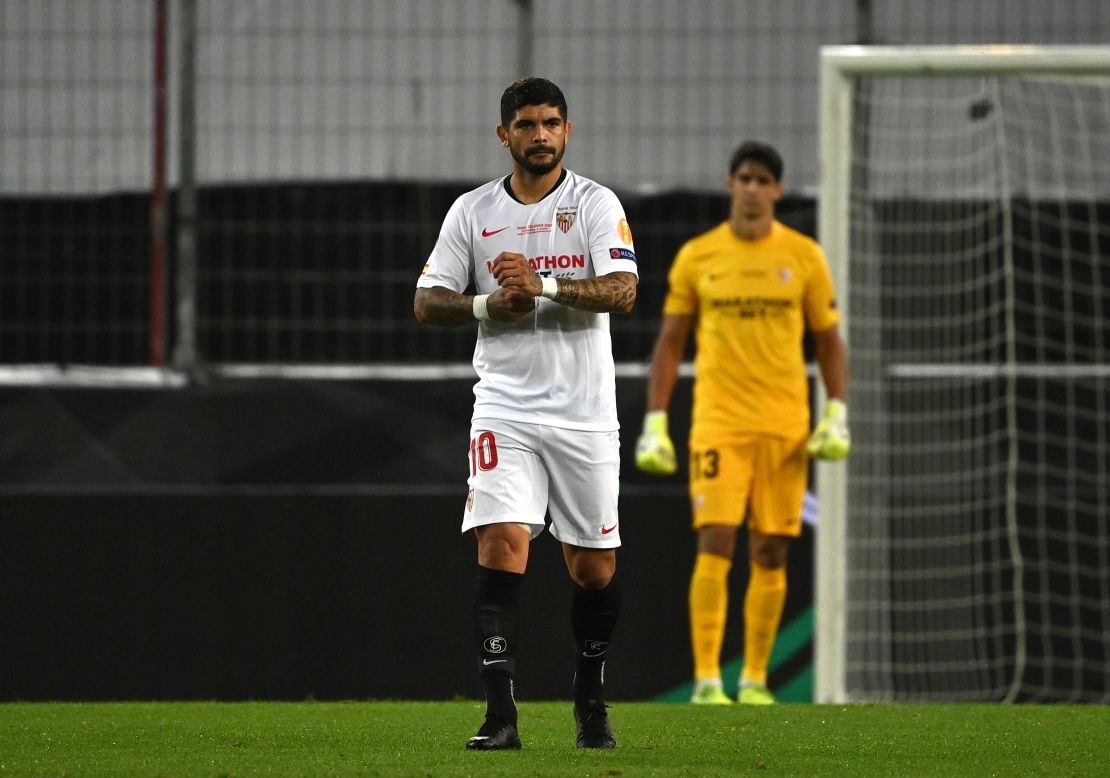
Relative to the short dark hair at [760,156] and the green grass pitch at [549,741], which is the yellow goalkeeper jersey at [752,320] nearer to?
the short dark hair at [760,156]

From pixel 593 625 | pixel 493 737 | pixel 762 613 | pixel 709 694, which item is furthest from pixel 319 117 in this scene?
pixel 493 737

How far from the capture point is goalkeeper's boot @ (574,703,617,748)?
455cm

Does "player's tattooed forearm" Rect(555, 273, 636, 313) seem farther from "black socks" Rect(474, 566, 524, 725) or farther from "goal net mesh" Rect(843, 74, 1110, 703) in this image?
"goal net mesh" Rect(843, 74, 1110, 703)

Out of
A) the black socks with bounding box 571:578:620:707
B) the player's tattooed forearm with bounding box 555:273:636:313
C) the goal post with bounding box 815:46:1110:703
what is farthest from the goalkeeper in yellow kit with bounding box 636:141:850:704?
the player's tattooed forearm with bounding box 555:273:636:313

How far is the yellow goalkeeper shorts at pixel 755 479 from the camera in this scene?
675 cm

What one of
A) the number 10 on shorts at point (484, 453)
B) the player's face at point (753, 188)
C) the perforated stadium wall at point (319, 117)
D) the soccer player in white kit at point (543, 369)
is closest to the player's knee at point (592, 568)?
the soccer player in white kit at point (543, 369)

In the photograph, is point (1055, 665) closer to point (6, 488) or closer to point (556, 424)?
point (556, 424)

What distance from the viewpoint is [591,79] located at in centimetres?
784

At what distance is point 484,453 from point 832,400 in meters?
2.69

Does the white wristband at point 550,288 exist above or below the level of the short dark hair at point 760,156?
below

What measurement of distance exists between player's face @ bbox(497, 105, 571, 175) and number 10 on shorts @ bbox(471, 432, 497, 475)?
0.70 metres

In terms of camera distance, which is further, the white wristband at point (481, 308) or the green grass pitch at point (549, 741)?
the white wristband at point (481, 308)

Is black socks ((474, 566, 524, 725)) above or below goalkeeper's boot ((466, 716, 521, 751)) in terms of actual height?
above

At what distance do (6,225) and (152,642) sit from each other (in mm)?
1926
